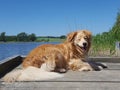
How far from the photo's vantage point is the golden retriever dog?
202 inches

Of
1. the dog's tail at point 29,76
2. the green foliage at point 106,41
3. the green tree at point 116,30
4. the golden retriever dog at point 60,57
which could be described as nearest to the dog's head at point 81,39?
the golden retriever dog at point 60,57

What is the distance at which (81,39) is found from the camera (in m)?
5.82

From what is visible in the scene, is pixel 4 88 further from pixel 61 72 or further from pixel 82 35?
pixel 82 35

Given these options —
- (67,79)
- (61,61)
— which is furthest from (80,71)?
(67,79)

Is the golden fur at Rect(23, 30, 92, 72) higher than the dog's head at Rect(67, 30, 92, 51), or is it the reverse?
the dog's head at Rect(67, 30, 92, 51)

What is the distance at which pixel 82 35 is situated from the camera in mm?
5816

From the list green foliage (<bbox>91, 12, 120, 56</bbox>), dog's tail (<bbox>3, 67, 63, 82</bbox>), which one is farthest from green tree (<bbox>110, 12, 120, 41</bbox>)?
dog's tail (<bbox>3, 67, 63, 82</bbox>)

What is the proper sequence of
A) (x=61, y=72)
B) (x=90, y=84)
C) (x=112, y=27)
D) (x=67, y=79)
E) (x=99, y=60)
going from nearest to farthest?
(x=90, y=84) → (x=67, y=79) → (x=61, y=72) → (x=99, y=60) → (x=112, y=27)

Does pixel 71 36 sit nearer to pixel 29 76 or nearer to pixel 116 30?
pixel 29 76

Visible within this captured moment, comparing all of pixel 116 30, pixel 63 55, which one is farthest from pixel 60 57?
pixel 116 30

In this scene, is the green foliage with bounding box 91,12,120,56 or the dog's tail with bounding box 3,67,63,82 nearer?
the dog's tail with bounding box 3,67,63,82

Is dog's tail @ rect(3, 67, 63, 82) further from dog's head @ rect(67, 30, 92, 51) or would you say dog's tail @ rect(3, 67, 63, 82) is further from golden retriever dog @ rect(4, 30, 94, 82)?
dog's head @ rect(67, 30, 92, 51)

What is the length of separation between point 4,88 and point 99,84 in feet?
3.57

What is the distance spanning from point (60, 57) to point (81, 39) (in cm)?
54
